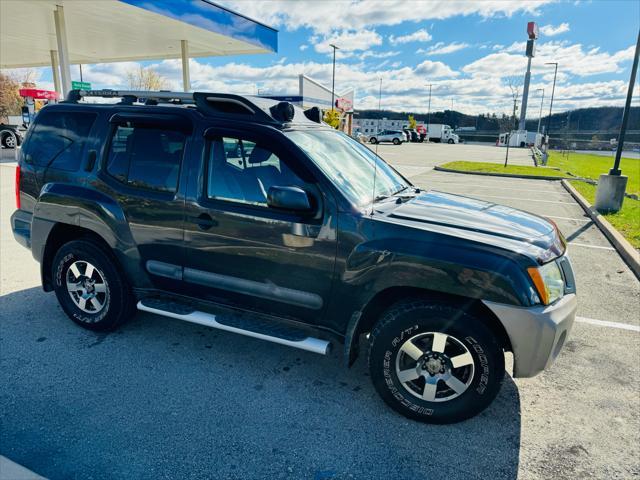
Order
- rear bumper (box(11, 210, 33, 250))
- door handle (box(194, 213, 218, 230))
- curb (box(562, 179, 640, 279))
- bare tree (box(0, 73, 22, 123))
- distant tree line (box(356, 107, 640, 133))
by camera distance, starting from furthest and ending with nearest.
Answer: distant tree line (box(356, 107, 640, 133)) → bare tree (box(0, 73, 22, 123)) → curb (box(562, 179, 640, 279)) → rear bumper (box(11, 210, 33, 250)) → door handle (box(194, 213, 218, 230))

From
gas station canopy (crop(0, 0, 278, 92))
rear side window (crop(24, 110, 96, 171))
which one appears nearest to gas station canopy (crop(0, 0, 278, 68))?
gas station canopy (crop(0, 0, 278, 92))

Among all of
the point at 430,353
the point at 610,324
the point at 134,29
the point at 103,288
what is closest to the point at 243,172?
the point at 103,288

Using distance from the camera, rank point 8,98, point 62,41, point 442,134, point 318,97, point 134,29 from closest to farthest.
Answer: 1. point 62,41
2. point 134,29
3. point 318,97
4. point 8,98
5. point 442,134

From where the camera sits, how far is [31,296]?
4.71 metres

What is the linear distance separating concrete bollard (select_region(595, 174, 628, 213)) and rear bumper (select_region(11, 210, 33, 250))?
35.4 feet

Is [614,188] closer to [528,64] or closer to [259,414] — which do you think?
[259,414]

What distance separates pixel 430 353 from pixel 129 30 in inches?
744

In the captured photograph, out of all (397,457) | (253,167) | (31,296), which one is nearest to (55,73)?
(31,296)

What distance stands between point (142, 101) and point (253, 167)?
4.77 ft

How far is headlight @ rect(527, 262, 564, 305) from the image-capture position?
8.57 feet

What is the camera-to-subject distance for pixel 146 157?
361cm

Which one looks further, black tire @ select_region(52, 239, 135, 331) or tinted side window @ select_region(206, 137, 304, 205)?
black tire @ select_region(52, 239, 135, 331)

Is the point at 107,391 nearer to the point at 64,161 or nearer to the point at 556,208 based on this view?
the point at 64,161

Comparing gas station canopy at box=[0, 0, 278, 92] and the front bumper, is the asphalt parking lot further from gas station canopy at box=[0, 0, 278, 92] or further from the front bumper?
gas station canopy at box=[0, 0, 278, 92]
